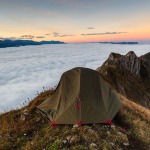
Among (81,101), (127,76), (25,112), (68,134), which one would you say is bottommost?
(127,76)

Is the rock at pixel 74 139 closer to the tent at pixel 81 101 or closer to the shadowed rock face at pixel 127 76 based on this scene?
the tent at pixel 81 101

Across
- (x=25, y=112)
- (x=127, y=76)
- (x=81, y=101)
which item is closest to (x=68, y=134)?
(x=81, y=101)

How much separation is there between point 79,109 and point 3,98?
393 feet

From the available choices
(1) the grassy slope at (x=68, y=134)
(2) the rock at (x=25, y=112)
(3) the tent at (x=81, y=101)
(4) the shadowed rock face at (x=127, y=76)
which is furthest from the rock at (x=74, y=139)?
(4) the shadowed rock face at (x=127, y=76)

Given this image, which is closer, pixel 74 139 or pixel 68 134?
pixel 74 139

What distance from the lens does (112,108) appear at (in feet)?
47.8

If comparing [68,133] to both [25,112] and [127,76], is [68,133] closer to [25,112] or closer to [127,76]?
[25,112]

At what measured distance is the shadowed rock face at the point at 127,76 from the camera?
42.5 m

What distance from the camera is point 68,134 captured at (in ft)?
39.8

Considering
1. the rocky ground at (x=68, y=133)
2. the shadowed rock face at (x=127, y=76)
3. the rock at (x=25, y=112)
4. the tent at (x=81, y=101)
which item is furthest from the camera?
the shadowed rock face at (x=127, y=76)

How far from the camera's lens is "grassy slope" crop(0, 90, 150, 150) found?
37.6 ft

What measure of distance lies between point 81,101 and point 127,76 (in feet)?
127

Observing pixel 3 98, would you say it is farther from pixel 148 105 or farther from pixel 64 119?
pixel 64 119

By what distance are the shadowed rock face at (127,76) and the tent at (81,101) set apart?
76.8 ft
